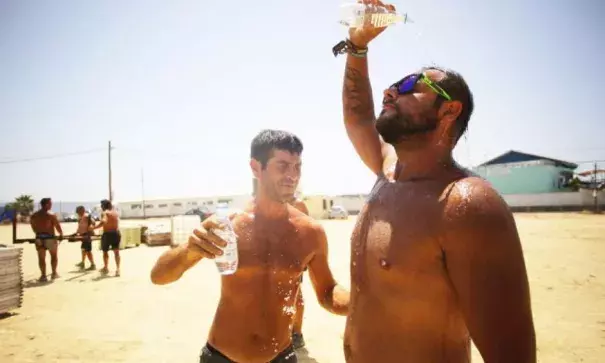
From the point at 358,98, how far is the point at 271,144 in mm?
873

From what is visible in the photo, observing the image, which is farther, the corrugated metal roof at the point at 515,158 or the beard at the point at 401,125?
the corrugated metal roof at the point at 515,158

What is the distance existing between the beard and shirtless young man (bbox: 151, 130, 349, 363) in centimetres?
116

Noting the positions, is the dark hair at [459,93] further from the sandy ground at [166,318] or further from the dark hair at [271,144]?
the sandy ground at [166,318]

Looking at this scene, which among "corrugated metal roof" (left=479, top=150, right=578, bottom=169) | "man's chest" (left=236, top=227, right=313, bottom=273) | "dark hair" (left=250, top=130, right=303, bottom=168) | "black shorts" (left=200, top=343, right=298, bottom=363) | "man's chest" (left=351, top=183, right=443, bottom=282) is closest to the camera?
"man's chest" (left=351, top=183, right=443, bottom=282)

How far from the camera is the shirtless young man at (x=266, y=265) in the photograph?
2520mm

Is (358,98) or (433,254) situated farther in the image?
(358,98)

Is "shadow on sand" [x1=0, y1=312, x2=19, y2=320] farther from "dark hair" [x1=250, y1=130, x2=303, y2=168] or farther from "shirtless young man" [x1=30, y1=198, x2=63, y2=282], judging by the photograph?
"dark hair" [x1=250, y1=130, x2=303, y2=168]

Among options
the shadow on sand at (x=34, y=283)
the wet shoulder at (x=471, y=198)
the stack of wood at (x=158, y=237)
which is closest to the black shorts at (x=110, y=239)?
the shadow on sand at (x=34, y=283)

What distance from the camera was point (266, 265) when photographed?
273 cm

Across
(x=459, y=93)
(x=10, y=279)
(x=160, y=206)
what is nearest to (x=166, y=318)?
(x=10, y=279)

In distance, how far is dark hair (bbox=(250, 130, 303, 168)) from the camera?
2891mm

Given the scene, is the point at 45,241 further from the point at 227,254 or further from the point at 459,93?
the point at 459,93

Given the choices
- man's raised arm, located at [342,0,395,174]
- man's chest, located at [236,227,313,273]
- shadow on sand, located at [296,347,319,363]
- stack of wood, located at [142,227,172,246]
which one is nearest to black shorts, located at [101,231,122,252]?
stack of wood, located at [142,227,172,246]

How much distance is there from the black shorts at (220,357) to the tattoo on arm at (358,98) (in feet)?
5.71
